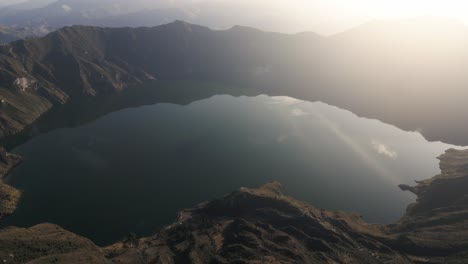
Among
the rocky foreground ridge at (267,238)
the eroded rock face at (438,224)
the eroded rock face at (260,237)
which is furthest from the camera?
the eroded rock face at (438,224)

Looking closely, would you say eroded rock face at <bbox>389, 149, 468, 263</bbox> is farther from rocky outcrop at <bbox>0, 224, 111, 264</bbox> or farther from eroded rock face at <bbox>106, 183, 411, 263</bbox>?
rocky outcrop at <bbox>0, 224, 111, 264</bbox>

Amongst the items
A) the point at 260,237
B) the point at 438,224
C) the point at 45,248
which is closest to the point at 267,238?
the point at 260,237

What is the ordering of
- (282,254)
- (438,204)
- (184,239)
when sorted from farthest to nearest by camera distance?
(438,204), (184,239), (282,254)

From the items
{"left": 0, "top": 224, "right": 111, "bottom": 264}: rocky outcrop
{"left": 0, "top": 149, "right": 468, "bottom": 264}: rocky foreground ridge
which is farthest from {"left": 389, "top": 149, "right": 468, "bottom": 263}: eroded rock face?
{"left": 0, "top": 224, "right": 111, "bottom": 264}: rocky outcrop

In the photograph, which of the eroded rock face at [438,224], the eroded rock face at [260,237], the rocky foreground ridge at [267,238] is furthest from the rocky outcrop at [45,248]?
the eroded rock face at [438,224]

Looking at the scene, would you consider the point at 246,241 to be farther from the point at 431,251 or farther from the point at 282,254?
the point at 431,251

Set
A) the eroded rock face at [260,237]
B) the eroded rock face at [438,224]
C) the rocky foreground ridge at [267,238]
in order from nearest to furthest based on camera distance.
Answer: the rocky foreground ridge at [267,238]
the eroded rock face at [260,237]
the eroded rock face at [438,224]

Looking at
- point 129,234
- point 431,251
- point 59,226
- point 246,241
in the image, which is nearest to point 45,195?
point 59,226

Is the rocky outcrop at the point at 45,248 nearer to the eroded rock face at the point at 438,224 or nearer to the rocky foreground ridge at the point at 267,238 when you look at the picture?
the rocky foreground ridge at the point at 267,238

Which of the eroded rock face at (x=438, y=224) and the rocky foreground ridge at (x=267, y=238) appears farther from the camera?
the eroded rock face at (x=438, y=224)
